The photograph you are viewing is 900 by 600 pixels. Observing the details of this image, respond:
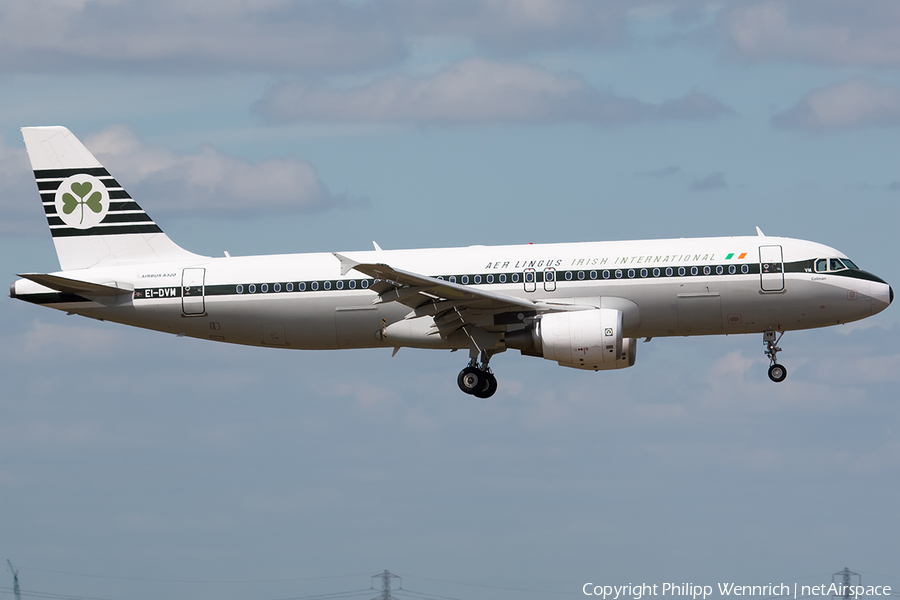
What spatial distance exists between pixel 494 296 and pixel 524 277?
2.16 meters

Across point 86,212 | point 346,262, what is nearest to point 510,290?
point 346,262

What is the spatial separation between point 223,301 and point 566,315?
12201 mm

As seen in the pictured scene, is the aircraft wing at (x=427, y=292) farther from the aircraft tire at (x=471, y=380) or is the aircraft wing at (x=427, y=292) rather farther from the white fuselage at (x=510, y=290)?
the aircraft tire at (x=471, y=380)

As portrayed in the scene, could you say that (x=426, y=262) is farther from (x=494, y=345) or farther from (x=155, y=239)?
(x=155, y=239)

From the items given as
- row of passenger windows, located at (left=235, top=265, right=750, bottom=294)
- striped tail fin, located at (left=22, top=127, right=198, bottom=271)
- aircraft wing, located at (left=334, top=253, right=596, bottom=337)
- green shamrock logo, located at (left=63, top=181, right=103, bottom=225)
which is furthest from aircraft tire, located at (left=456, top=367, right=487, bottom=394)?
green shamrock logo, located at (left=63, top=181, right=103, bottom=225)

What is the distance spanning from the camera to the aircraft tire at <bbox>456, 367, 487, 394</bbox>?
42906 millimetres

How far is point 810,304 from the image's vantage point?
136 feet

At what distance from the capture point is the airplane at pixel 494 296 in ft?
134

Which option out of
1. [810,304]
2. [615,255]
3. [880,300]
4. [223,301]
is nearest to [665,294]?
[615,255]

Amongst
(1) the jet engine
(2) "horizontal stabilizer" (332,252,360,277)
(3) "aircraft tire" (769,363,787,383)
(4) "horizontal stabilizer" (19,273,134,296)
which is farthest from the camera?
(4) "horizontal stabilizer" (19,273,134,296)

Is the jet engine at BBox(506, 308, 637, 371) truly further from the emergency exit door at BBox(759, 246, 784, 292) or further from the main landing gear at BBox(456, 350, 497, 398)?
the emergency exit door at BBox(759, 246, 784, 292)

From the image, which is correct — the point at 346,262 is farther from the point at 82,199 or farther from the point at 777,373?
the point at 777,373

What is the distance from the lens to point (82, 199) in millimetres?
47281

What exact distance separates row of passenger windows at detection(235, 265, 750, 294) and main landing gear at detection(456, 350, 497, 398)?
2768mm
